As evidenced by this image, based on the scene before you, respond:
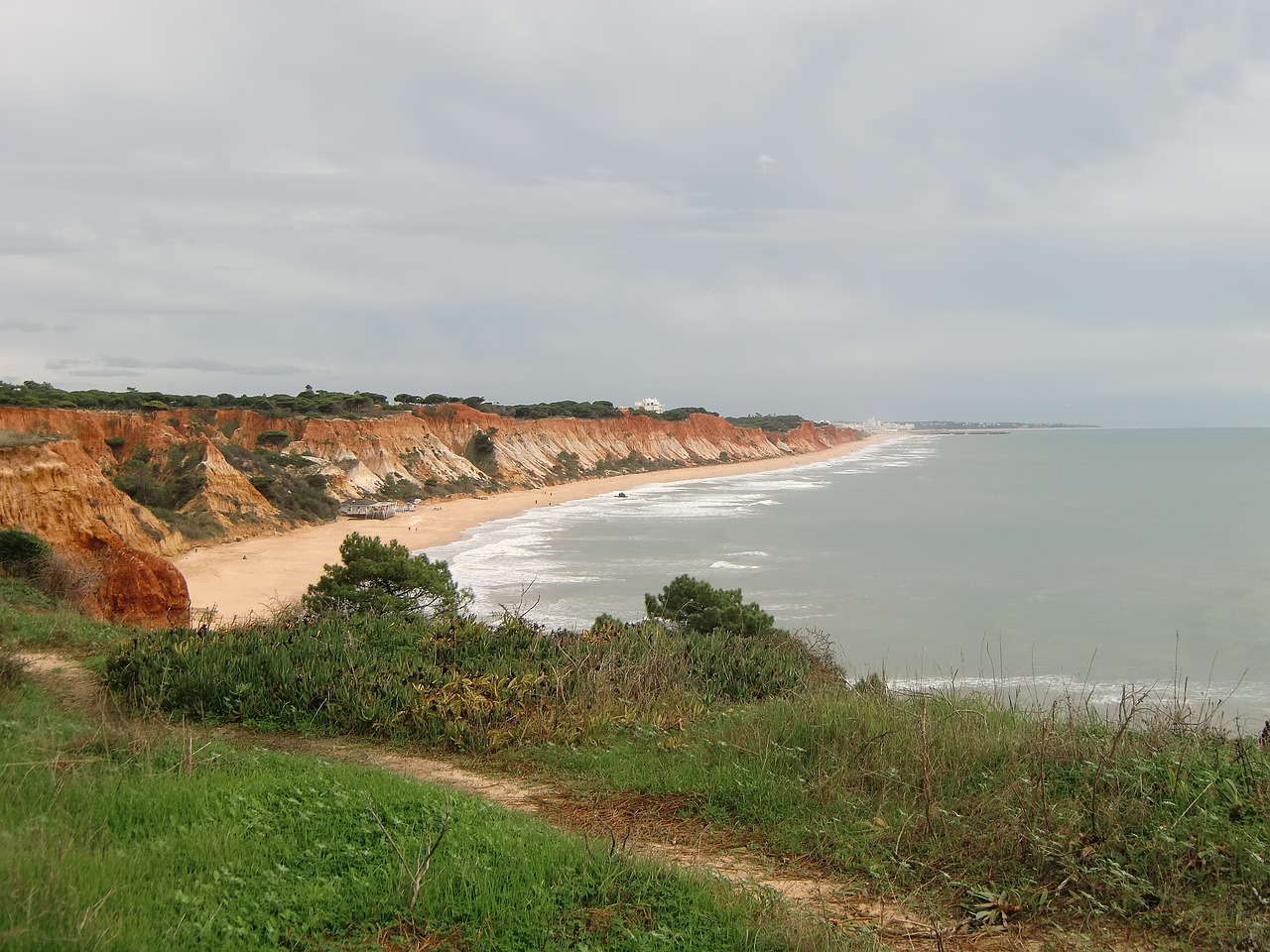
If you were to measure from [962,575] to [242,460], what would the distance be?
28.7 metres

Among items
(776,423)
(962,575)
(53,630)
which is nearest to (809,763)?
(53,630)

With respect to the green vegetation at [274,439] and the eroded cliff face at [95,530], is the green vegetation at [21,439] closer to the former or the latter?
the eroded cliff face at [95,530]

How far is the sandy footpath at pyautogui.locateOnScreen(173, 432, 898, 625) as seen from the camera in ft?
66.3

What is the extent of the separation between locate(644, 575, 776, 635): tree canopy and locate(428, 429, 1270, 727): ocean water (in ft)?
7.10

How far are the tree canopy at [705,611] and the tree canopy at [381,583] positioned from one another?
3.40 m

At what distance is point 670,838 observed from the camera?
5.02m

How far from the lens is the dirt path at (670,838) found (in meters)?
3.88

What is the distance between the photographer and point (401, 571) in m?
14.6

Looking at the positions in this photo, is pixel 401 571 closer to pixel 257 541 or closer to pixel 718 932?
pixel 718 932

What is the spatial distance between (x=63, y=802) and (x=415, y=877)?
1.93 meters

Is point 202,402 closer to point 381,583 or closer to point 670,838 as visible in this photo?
point 381,583

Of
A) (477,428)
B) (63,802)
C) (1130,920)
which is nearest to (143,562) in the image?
(63,802)

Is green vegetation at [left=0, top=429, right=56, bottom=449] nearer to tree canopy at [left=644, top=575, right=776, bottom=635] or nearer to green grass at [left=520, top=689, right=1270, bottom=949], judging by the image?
tree canopy at [left=644, top=575, right=776, bottom=635]

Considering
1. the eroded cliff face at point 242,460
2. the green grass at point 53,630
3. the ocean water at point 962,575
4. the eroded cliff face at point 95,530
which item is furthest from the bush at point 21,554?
the ocean water at point 962,575
